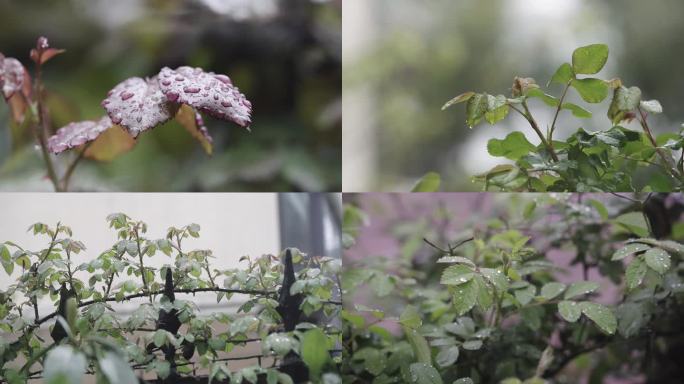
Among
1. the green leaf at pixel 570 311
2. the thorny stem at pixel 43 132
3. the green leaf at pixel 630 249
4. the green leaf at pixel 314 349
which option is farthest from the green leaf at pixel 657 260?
the thorny stem at pixel 43 132

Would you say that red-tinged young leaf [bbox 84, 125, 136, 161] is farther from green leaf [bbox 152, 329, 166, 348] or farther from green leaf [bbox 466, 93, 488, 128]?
green leaf [bbox 466, 93, 488, 128]

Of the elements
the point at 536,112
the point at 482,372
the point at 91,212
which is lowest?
the point at 482,372

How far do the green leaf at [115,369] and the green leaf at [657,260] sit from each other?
689 millimetres

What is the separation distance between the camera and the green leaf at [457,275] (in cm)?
92

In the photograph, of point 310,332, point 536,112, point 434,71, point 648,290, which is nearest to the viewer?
point 310,332

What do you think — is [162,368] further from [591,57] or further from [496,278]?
[591,57]

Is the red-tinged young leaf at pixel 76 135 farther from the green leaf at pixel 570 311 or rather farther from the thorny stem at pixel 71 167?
the green leaf at pixel 570 311

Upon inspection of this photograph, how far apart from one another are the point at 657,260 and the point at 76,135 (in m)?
0.86

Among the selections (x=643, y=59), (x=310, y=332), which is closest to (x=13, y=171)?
(x=310, y=332)

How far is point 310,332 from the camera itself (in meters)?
0.97

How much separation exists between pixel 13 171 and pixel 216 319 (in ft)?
1.80

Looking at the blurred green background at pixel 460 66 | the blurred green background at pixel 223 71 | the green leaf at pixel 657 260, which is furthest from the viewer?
the blurred green background at pixel 460 66

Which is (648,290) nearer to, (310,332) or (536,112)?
(310,332)

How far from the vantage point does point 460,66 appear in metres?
1.95
